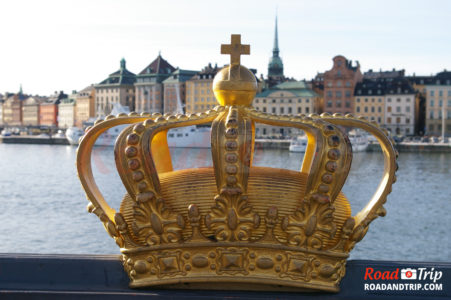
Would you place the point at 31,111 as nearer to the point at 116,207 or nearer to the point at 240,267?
the point at 116,207

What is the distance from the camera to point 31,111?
97.7 m

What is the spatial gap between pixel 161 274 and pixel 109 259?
309 millimetres

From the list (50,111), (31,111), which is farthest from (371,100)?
(31,111)

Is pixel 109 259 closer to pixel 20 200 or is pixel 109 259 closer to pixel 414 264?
pixel 414 264

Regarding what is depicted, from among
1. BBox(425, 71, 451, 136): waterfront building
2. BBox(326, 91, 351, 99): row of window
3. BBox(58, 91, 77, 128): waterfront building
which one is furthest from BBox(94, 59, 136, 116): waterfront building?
BBox(425, 71, 451, 136): waterfront building

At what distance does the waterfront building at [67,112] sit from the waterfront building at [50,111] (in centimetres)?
201

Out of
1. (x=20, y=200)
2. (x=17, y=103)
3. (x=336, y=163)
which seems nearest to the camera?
(x=336, y=163)

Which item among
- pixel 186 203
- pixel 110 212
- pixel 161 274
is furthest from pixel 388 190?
pixel 110 212

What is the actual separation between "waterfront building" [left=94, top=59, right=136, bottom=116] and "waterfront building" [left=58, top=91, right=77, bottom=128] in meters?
6.62

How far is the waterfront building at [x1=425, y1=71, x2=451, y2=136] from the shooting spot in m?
60.8

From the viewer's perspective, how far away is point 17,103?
102 metres

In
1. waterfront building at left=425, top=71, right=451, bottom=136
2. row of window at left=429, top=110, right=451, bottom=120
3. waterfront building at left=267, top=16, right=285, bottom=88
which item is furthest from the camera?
waterfront building at left=267, top=16, right=285, bottom=88

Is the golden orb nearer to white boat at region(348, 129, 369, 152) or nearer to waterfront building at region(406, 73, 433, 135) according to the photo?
white boat at region(348, 129, 369, 152)

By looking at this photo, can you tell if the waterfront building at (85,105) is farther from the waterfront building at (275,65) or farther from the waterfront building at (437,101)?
the waterfront building at (437,101)
